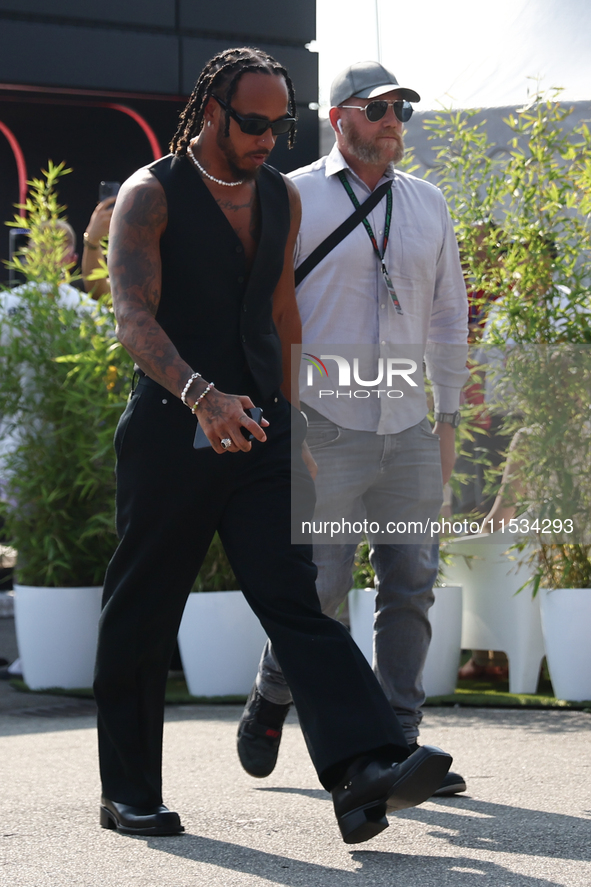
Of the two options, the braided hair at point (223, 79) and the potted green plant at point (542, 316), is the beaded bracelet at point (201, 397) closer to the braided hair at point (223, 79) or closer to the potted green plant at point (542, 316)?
the braided hair at point (223, 79)

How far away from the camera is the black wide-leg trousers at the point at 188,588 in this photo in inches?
99.9

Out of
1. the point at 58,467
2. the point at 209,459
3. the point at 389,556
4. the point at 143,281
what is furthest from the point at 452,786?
the point at 58,467

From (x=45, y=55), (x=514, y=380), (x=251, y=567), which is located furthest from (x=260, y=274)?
(x=45, y=55)

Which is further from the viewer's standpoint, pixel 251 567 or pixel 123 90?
pixel 123 90

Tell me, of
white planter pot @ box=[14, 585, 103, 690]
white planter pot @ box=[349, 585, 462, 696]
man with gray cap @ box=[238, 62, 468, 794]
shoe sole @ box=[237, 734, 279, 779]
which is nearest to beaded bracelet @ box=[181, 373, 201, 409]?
man with gray cap @ box=[238, 62, 468, 794]

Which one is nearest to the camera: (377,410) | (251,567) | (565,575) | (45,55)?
(251,567)

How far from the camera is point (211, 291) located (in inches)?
106

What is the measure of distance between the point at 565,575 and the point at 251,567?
2.32 m

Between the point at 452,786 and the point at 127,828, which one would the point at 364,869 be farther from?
the point at 452,786

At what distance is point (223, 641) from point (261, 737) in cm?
173

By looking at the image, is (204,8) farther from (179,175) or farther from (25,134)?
(179,175)

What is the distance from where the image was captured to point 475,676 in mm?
5410

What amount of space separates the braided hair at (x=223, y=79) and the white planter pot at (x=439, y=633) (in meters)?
2.42

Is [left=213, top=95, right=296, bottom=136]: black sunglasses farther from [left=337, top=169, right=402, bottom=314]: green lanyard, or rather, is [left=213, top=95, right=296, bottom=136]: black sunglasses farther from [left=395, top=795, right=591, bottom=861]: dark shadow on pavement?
[left=395, top=795, right=591, bottom=861]: dark shadow on pavement
